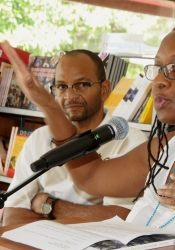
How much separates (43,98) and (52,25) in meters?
3.49

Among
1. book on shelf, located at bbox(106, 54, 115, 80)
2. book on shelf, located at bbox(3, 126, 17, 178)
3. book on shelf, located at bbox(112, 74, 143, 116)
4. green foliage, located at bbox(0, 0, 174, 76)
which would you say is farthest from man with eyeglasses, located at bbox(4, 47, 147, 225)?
green foliage, located at bbox(0, 0, 174, 76)

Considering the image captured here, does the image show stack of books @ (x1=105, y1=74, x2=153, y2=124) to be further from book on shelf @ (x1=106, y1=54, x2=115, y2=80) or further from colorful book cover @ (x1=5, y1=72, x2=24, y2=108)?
colorful book cover @ (x1=5, y1=72, x2=24, y2=108)

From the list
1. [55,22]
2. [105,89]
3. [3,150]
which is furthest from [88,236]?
[55,22]

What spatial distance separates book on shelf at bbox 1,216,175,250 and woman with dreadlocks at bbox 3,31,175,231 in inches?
9.2

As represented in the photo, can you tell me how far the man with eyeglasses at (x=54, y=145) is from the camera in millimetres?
2113

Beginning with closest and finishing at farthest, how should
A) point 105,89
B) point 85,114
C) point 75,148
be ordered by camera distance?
1. point 75,148
2. point 85,114
3. point 105,89

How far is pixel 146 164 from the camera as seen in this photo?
60.1 inches

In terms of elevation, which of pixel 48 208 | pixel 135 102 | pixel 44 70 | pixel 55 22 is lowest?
pixel 48 208

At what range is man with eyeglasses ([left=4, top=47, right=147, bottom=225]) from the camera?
6.93 feet

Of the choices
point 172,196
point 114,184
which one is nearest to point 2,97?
point 114,184

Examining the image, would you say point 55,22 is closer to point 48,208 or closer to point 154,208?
point 48,208

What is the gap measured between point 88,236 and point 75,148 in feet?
0.63

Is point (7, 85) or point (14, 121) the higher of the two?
point (7, 85)

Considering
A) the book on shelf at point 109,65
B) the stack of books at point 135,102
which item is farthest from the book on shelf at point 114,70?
the stack of books at point 135,102
